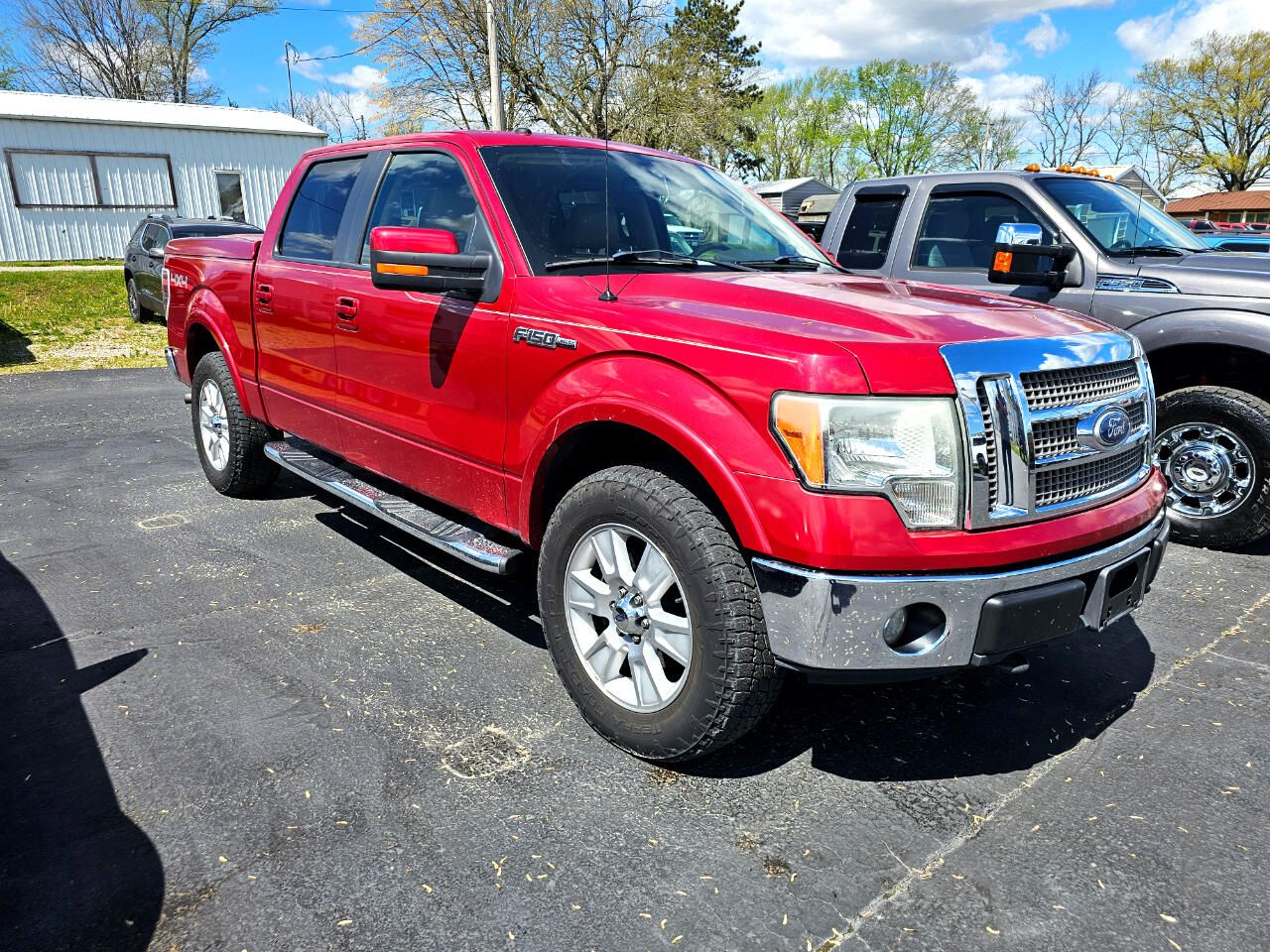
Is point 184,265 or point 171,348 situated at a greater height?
point 184,265

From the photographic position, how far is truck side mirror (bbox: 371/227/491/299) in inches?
115

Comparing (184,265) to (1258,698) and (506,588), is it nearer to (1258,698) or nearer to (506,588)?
(506,588)

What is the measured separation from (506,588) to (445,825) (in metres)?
1.81

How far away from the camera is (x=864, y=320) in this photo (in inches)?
97.9

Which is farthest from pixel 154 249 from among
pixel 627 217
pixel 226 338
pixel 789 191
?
pixel 789 191

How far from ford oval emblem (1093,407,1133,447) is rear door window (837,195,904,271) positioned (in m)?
3.64

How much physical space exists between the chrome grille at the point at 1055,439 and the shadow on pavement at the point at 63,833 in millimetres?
2567

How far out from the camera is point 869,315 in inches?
100.0

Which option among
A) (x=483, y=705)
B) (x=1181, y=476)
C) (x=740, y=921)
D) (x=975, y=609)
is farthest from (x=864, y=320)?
(x=1181, y=476)

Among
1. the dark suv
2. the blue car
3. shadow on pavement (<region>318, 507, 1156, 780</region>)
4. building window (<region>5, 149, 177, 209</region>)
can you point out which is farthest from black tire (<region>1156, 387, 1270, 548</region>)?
building window (<region>5, 149, 177, 209</region>)

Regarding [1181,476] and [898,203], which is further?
[898,203]

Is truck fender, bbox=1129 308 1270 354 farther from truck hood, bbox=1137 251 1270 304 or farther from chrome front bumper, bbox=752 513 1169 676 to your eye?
chrome front bumper, bbox=752 513 1169 676

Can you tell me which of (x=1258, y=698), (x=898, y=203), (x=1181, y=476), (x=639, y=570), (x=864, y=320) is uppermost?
(x=898, y=203)

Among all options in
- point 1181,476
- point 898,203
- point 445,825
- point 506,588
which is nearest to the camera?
point 445,825
